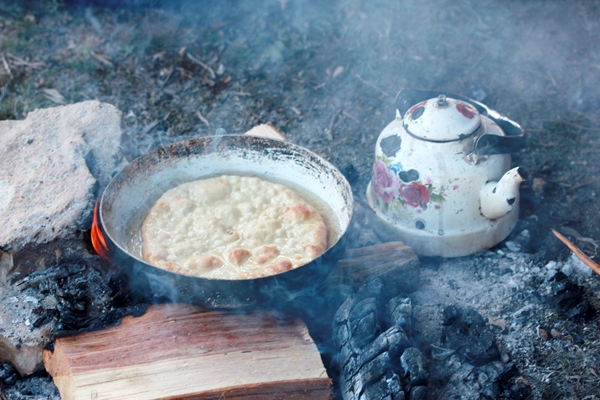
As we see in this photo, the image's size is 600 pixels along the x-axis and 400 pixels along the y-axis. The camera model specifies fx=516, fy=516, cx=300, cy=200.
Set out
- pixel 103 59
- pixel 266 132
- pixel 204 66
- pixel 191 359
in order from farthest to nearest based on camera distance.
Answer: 1. pixel 103 59
2. pixel 204 66
3. pixel 266 132
4. pixel 191 359

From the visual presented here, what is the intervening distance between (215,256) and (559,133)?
3.66 metres

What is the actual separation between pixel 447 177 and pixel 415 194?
233 millimetres

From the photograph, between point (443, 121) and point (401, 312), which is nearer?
point (401, 312)

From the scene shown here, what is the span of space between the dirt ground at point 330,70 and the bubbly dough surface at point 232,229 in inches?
36.9

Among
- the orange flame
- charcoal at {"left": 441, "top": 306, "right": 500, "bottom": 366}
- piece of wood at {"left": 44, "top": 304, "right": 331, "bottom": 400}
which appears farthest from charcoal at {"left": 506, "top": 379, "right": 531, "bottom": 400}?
the orange flame

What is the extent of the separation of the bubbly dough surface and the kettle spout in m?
1.07

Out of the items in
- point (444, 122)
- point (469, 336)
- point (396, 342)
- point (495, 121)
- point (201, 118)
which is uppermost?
point (444, 122)

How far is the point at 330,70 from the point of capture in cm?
591

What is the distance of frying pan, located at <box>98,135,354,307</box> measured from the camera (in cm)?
240

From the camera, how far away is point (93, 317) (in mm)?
2668

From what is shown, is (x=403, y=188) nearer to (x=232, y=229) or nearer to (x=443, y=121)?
(x=443, y=121)

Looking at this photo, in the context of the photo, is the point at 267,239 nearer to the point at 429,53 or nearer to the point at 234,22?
the point at 429,53

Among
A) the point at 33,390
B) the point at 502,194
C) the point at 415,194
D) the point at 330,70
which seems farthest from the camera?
the point at 330,70

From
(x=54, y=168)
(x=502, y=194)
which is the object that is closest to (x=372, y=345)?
(x=502, y=194)
